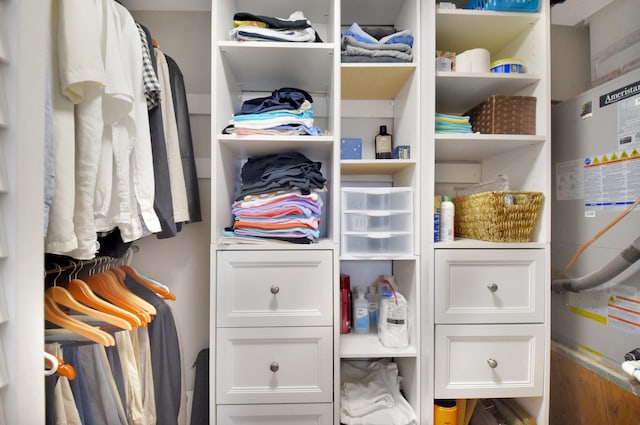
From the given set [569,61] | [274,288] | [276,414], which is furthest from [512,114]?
[276,414]

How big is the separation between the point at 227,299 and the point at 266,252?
23 centimetres

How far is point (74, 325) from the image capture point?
0.82 m

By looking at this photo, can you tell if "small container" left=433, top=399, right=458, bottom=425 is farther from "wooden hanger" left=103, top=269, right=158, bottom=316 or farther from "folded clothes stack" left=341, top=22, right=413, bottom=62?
"folded clothes stack" left=341, top=22, right=413, bottom=62

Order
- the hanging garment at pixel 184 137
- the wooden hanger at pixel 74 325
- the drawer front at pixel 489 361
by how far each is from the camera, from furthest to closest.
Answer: the hanging garment at pixel 184 137, the drawer front at pixel 489 361, the wooden hanger at pixel 74 325

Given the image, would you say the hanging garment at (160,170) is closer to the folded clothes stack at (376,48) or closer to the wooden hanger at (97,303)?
the wooden hanger at (97,303)

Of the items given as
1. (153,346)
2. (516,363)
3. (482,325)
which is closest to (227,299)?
(153,346)

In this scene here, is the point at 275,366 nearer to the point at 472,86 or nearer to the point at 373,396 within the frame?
the point at 373,396

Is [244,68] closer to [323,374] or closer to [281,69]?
[281,69]

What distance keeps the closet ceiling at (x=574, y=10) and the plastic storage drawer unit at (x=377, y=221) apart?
4.19ft

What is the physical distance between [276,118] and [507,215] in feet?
3.16

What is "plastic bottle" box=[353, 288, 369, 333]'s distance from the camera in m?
1.35

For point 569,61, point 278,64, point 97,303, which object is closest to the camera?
point 97,303

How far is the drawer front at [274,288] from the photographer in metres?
1.10

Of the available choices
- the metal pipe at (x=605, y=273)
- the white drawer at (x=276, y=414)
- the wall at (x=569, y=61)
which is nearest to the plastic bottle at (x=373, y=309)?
the white drawer at (x=276, y=414)
